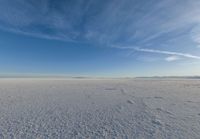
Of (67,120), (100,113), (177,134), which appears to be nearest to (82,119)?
(67,120)

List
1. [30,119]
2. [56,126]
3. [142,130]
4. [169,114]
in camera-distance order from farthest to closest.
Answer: [169,114] → [30,119] → [56,126] → [142,130]

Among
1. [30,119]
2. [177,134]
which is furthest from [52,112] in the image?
[177,134]

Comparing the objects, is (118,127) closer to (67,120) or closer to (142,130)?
(142,130)

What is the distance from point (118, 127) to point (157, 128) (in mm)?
1491

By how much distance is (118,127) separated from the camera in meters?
5.43

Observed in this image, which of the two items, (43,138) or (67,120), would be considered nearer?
(43,138)

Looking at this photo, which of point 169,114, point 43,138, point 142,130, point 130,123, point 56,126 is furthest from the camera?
point 169,114

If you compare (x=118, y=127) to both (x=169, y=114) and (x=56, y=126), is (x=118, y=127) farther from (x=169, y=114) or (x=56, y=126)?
(x=169, y=114)

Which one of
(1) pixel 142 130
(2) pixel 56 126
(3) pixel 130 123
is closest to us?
(1) pixel 142 130

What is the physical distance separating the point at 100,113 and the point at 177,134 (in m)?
3.67

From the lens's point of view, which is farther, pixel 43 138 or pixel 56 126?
pixel 56 126

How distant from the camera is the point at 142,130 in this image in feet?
16.8

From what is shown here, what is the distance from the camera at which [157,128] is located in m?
5.26

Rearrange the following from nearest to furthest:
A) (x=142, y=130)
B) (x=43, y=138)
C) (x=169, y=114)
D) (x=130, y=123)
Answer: (x=43, y=138)
(x=142, y=130)
(x=130, y=123)
(x=169, y=114)
